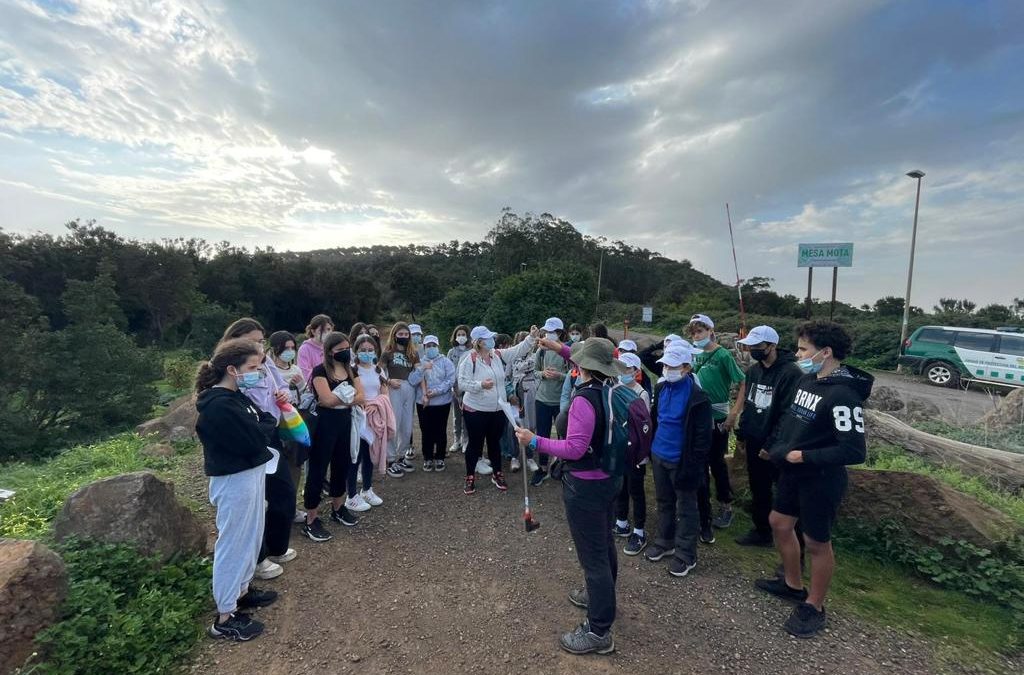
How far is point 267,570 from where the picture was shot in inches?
150

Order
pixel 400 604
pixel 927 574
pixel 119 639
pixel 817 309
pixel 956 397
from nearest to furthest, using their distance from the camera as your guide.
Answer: pixel 119 639, pixel 400 604, pixel 927 574, pixel 956 397, pixel 817 309

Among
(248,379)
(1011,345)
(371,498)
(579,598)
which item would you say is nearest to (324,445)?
(371,498)

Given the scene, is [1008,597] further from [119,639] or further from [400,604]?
[119,639]

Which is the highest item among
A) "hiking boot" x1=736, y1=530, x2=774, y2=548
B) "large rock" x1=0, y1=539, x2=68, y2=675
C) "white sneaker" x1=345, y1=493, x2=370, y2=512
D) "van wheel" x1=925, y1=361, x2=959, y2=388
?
"van wheel" x1=925, y1=361, x2=959, y2=388

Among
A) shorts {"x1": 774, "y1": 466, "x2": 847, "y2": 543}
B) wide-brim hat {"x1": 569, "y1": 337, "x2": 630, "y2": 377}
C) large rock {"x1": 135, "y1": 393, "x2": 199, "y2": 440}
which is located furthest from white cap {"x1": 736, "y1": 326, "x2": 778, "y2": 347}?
large rock {"x1": 135, "y1": 393, "x2": 199, "y2": 440}

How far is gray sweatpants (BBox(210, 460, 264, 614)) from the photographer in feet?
9.92

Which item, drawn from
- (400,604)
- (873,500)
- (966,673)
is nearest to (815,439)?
(966,673)

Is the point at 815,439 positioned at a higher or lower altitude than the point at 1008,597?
higher

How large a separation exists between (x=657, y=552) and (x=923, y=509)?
7.70 feet

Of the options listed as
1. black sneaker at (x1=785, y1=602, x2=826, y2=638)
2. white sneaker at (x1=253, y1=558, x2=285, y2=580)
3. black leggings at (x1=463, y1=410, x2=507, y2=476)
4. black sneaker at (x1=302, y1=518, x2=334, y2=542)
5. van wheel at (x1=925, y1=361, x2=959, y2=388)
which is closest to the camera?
black sneaker at (x1=785, y1=602, x2=826, y2=638)

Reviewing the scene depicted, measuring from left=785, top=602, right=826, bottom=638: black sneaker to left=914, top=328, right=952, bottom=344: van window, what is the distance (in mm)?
16594

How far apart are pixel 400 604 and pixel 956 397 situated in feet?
55.0

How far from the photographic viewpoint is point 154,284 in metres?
32.6

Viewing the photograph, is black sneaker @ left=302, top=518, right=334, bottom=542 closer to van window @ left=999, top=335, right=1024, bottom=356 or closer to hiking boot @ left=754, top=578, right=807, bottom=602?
hiking boot @ left=754, top=578, right=807, bottom=602
